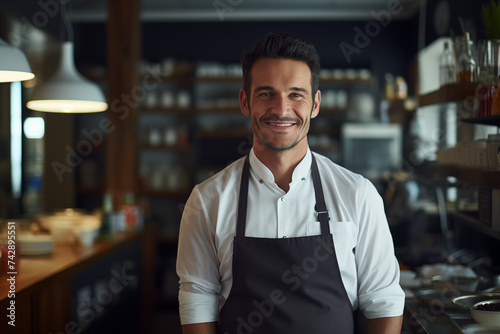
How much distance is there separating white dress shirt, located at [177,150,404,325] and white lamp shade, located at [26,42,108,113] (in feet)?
6.13

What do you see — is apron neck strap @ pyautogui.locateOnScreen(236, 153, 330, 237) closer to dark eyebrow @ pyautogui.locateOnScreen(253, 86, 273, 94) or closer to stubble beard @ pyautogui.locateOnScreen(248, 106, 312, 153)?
stubble beard @ pyautogui.locateOnScreen(248, 106, 312, 153)

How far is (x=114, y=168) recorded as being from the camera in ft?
15.8

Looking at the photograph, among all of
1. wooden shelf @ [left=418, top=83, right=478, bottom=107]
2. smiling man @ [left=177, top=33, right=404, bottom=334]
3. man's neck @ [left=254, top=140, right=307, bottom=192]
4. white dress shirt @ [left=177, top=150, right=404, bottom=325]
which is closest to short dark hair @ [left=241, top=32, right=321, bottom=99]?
smiling man @ [left=177, top=33, right=404, bottom=334]

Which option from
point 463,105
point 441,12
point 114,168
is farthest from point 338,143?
point 463,105

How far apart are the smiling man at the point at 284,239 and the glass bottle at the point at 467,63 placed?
90 centimetres

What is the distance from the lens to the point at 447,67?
2475mm

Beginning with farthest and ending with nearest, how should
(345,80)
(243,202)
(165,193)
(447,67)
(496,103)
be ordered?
(165,193) < (345,80) < (447,67) < (496,103) < (243,202)

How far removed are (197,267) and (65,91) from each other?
2.03 metres

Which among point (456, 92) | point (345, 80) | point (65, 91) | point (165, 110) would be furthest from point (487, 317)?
point (165, 110)

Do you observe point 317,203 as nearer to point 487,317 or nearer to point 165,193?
point 487,317

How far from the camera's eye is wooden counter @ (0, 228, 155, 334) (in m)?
2.55

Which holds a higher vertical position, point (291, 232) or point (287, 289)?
point (291, 232)

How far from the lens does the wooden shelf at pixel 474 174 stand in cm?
196

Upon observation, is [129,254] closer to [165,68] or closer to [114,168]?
[114,168]
